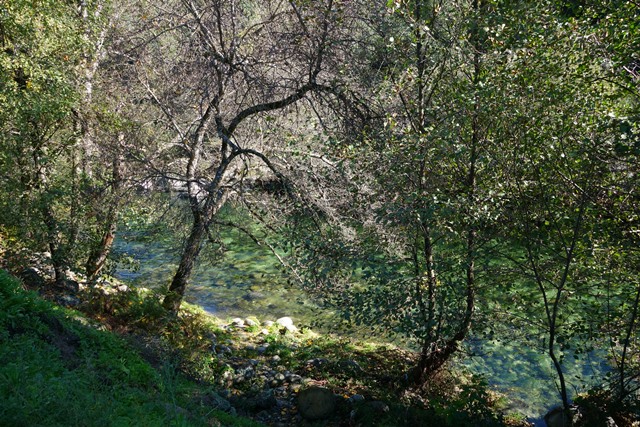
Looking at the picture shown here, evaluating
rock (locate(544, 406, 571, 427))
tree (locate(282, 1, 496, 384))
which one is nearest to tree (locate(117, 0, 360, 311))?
tree (locate(282, 1, 496, 384))

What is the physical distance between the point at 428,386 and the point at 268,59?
6.20m

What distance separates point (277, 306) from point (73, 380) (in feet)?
32.4

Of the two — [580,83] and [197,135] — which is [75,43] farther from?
[580,83]

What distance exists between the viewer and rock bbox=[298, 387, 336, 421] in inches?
315

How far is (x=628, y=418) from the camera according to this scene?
6.62 m

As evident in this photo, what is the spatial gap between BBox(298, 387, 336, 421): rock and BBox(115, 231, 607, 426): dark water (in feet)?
3.26

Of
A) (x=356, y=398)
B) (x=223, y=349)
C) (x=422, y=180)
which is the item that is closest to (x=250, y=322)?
(x=223, y=349)

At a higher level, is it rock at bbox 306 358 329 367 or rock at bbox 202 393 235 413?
rock at bbox 306 358 329 367

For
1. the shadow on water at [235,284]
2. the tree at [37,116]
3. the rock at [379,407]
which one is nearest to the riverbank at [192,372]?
the rock at [379,407]

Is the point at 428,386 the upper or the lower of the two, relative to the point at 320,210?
lower

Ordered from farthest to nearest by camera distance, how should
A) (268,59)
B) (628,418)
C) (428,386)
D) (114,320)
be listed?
(114,320)
(268,59)
(428,386)
(628,418)

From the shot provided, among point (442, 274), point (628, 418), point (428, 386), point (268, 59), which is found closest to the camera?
point (628, 418)

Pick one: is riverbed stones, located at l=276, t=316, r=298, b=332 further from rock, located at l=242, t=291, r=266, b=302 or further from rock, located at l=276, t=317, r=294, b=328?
rock, located at l=242, t=291, r=266, b=302

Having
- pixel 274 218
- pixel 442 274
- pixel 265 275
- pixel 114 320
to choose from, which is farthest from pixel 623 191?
pixel 265 275
